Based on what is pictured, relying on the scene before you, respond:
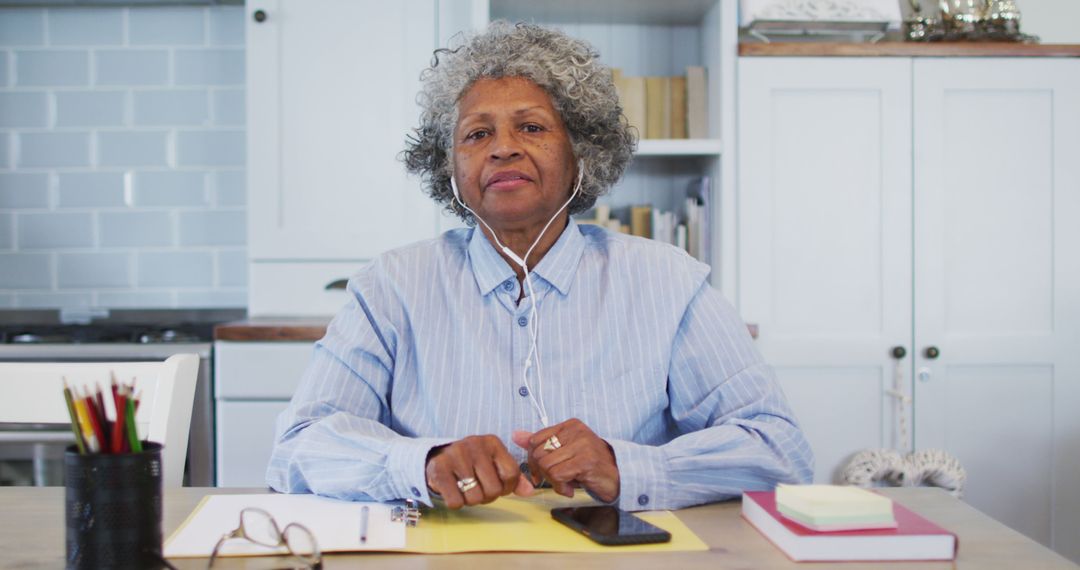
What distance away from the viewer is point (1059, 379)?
282cm

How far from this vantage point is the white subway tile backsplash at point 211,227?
3256 mm

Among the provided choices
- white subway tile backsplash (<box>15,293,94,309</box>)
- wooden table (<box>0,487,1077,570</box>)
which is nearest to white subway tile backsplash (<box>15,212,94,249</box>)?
white subway tile backsplash (<box>15,293,94,309</box>)

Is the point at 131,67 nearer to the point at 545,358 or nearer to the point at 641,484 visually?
the point at 545,358

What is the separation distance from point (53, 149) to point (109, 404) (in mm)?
2120

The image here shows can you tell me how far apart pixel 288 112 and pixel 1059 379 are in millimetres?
2260

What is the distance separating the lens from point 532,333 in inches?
59.2

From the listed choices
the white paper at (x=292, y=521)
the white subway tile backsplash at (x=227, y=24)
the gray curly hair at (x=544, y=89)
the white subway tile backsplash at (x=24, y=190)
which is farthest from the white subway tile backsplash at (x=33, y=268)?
the white paper at (x=292, y=521)

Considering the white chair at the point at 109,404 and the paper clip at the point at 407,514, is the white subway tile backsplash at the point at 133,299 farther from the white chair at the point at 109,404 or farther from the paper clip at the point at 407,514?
the paper clip at the point at 407,514

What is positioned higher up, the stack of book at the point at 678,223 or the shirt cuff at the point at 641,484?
the stack of book at the point at 678,223

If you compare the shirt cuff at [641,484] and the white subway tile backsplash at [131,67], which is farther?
the white subway tile backsplash at [131,67]

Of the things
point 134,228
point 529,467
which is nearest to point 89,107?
point 134,228

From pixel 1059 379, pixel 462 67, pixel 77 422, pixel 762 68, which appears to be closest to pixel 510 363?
pixel 462 67

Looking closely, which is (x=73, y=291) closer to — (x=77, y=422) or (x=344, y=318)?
(x=344, y=318)

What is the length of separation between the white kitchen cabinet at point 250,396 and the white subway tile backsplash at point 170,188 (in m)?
0.75
